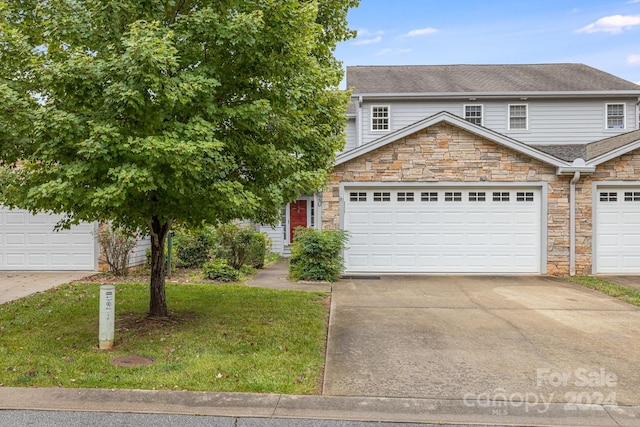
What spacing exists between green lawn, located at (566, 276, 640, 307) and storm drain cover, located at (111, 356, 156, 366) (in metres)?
8.38

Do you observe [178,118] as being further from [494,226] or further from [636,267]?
[636,267]

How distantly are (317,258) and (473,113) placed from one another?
34.0 feet

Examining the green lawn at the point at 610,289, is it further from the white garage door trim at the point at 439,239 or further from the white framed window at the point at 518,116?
the white framed window at the point at 518,116

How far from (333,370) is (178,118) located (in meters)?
3.52

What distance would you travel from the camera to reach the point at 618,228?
11.6 meters

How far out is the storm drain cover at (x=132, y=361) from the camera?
190 inches

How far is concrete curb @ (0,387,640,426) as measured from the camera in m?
3.63

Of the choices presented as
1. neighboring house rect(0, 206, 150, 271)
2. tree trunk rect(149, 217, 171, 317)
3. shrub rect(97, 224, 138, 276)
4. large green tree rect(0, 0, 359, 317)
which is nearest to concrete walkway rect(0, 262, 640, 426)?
large green tree rect(0, 0, 359, 317)

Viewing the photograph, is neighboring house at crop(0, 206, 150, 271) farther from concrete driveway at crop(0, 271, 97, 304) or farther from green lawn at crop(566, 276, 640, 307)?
green lawn at crop(566, 276, 640, 307)

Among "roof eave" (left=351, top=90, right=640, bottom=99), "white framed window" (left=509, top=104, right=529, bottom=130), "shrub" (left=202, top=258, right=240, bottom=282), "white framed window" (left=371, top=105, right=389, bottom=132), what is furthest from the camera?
"white framed window" (left=371, top=105, right=389, bottom=132)

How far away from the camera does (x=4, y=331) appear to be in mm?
6094

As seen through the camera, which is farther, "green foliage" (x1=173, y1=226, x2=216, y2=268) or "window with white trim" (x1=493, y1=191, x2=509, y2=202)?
"green foliage" (x1=173, y1=226, x2=216, y2=268)

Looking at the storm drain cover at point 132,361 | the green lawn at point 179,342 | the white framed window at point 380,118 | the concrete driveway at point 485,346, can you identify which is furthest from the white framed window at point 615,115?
the storm drain cover at point 132,361

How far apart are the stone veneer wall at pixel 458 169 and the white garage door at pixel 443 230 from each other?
34 centimetres
